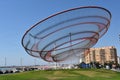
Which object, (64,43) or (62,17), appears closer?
(62,17)

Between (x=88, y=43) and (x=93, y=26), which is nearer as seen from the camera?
(x=93, y=26)

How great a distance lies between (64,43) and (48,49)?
4.14m

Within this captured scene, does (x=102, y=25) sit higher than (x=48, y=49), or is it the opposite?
(x=102, y=25)

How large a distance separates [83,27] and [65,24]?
25.3 feet

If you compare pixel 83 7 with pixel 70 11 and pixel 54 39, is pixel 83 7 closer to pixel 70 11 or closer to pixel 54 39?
pixel 70 11

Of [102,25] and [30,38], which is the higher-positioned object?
[102,25]

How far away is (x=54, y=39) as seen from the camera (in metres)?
54.4

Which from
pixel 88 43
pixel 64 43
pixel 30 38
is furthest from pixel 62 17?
pixel 88 43

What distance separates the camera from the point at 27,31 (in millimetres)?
40094

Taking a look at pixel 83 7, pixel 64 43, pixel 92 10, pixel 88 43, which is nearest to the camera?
pixel 83 7

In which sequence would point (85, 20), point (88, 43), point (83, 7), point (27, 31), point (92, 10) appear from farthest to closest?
point (88, 43)
point (85, 20)
point (27, 31)
point (92, 10)
point (83, 7)

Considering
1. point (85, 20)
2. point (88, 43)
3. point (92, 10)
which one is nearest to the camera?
point (92, 10)

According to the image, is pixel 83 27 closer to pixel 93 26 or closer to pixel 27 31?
pixel 93 26

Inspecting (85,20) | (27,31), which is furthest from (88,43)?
(27,31)
